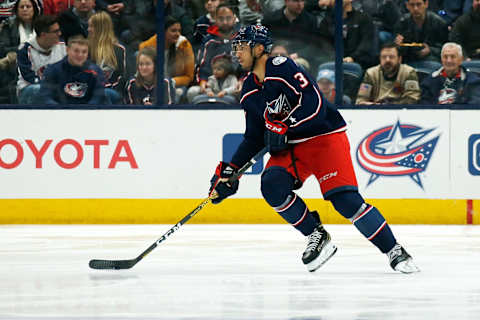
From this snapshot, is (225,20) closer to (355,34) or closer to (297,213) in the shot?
(355,34)

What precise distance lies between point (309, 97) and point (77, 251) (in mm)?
1719

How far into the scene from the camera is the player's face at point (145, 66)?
730cm

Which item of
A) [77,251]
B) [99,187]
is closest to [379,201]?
[99,187]

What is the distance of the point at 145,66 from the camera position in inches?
287

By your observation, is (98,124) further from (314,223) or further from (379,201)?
(314,223)

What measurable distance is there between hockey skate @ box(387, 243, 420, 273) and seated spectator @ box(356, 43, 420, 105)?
2.90 m

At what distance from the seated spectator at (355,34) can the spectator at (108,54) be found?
148cm

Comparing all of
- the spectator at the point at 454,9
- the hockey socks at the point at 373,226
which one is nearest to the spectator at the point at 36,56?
the spectator at the point at 454,9

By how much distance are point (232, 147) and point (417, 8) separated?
1659 mm

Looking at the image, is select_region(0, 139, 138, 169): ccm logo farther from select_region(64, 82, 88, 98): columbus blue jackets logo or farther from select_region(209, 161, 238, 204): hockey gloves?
select_region(209, 161, 238, 204): hockey gloves

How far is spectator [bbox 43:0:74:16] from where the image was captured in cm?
730

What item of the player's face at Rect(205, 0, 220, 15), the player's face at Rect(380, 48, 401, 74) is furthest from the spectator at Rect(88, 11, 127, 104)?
the player's face at Rect(380, 48, 401, 74)

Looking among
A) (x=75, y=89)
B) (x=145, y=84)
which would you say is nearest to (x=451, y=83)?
(x=145, y=84)

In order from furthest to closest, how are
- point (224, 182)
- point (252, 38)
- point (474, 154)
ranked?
point (474, 154) → point (224, 182) → point (252, 38)
